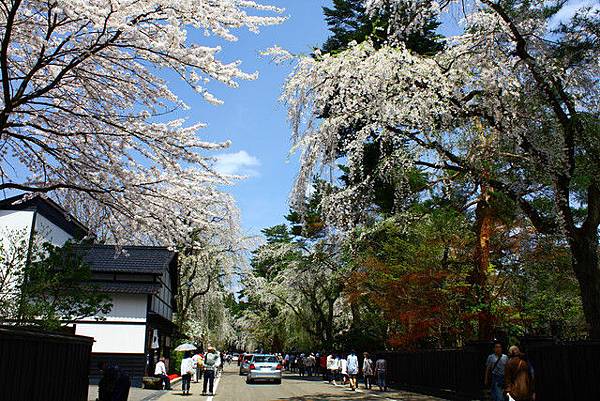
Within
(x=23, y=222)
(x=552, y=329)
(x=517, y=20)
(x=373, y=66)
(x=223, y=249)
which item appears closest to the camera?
(x=517, y=20)

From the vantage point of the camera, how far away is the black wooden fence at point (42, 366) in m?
7.08

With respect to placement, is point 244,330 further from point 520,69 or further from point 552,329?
point 520,69

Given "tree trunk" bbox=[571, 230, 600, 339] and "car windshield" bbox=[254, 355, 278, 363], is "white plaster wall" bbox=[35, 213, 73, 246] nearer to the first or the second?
"car windshield" bbox=[254, 355, 278, 363]

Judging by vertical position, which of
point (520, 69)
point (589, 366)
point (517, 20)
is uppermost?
point (517, 20)

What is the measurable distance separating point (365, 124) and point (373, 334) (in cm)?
2253

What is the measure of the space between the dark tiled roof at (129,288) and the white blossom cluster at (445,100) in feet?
43.1

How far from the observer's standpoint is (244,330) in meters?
68.7

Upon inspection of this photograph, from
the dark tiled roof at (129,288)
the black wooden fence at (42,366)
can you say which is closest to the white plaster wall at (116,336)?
the dark tiled roof at (129,288)

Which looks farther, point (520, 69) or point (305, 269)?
point (305, 269)

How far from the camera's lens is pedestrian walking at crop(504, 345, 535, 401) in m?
9.45

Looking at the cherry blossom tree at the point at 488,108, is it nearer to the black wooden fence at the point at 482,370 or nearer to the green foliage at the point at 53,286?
the black wooden fence at the point at 482,370

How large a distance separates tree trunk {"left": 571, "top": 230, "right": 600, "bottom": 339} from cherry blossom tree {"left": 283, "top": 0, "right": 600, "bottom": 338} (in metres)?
0.02

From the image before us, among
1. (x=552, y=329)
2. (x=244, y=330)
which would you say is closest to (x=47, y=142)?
(x=552, y=329)

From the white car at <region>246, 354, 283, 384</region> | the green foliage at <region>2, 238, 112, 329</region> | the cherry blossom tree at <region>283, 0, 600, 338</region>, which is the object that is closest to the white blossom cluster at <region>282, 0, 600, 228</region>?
the cherry blossom tree at <region>283, 0, 600, 338</region>
